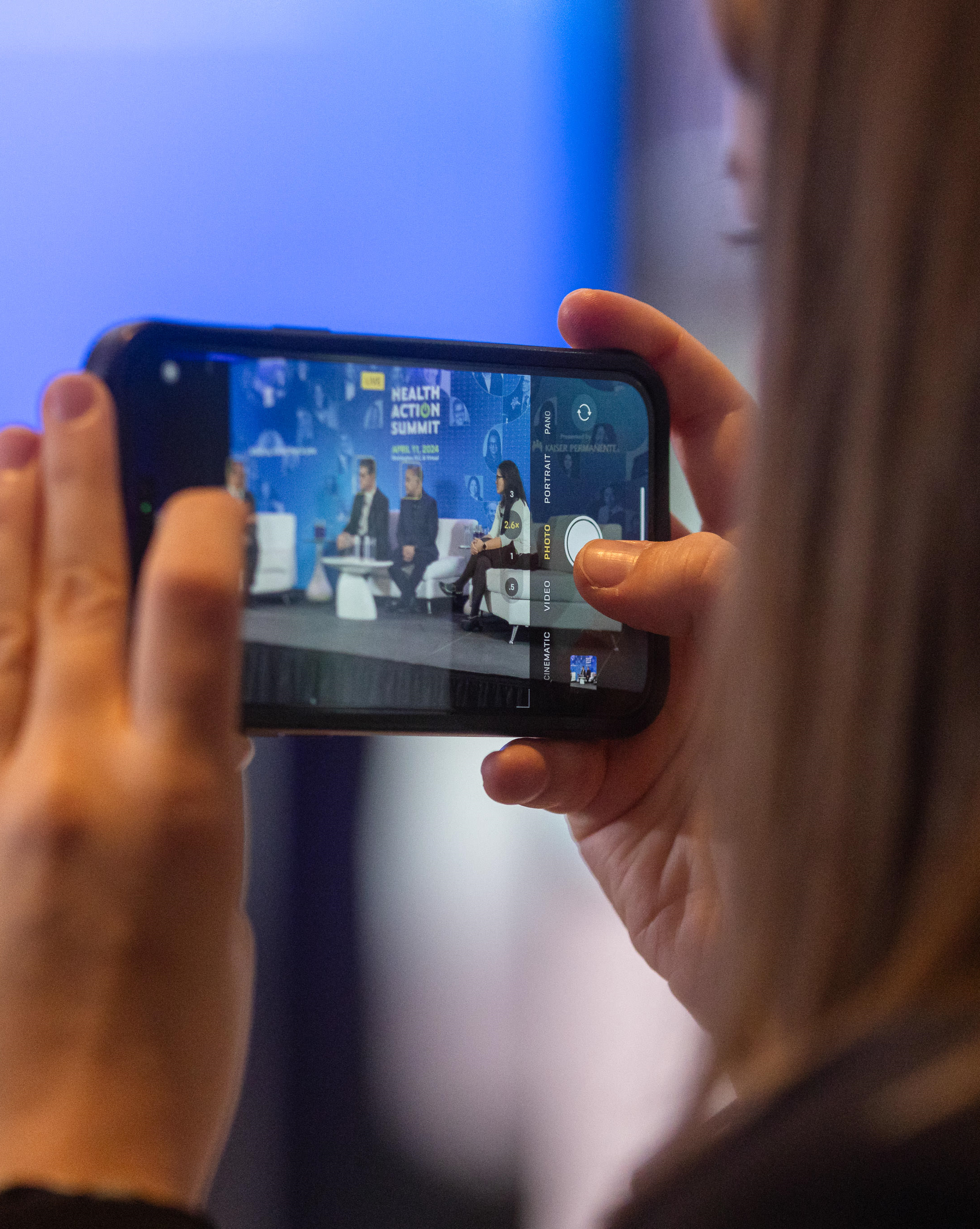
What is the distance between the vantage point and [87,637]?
0.32m

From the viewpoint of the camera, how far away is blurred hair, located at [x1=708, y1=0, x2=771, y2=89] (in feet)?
1.18

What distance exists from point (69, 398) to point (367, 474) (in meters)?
0.19

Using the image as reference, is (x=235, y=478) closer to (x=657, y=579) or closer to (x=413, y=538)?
(x=413, y=538)

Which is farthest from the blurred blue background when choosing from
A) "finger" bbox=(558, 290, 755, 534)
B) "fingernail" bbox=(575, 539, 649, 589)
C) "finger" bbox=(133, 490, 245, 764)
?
"finger" bbox=(133, 490, 245, 764)

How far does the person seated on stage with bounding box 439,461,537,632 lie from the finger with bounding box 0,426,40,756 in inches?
10.0

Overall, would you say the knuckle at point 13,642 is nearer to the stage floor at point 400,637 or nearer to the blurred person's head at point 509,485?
the stage floor at point 400,637

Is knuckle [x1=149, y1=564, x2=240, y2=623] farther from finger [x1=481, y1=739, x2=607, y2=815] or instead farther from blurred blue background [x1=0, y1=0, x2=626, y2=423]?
blurred blue background [x1=0, y1=0, x2=626, y2=423]

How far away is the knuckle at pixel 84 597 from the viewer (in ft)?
1.08

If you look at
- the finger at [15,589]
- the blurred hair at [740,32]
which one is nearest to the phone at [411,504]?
the finger at [15,589]

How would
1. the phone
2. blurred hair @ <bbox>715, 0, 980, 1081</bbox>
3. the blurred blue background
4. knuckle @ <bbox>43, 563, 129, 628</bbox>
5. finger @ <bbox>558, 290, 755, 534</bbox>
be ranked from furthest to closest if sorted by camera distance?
the blurred blue background
finger @ <bbox>558, 290, 755, 534</bbox>
the phone
knuckle @ <bbox>43, 563, 129, 628</bbox>
blurred hair @ <bbox>715, 0, 980, 1081</bbox>

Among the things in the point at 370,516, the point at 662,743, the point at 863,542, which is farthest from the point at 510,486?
the point at 863,542

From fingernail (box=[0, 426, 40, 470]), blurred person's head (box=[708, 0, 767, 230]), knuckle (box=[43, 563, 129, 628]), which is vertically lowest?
knuckle (box=[43, 563, 129, 628])

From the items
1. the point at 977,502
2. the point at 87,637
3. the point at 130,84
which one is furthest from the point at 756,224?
the point at 130,84

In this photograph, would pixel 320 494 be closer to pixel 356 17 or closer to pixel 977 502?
pixel 977 502
